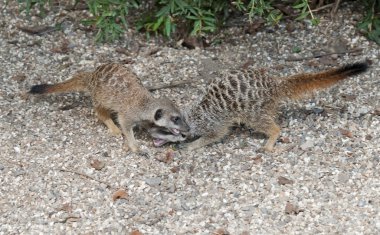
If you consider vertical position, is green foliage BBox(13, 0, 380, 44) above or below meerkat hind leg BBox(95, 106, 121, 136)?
above

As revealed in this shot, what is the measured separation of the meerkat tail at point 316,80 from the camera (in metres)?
3.97

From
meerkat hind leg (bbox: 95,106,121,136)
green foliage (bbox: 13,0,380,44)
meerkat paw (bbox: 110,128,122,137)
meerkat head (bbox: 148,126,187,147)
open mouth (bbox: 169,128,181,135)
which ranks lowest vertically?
meerkat paw (bbox: 110,128,122,137)

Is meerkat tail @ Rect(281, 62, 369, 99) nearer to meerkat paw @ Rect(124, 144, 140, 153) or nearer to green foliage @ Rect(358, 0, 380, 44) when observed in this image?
meerkat paw @ Rect(124, 144, 140, 153)

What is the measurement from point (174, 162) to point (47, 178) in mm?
712

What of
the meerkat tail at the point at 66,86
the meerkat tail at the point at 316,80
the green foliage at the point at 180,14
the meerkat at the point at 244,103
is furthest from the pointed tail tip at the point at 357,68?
the meerkat tail at the point at 66,86

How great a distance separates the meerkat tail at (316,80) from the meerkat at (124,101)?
2.10 feet

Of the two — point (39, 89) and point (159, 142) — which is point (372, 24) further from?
point (39, 89)

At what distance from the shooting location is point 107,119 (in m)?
4.45

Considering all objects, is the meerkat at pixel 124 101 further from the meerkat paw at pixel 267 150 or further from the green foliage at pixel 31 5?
the green foliage at pixel 31 5

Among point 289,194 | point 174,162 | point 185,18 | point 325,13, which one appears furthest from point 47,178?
point 325,13

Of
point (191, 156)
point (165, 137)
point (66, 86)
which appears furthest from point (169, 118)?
point (66, 86)

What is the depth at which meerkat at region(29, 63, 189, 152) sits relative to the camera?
4168mm

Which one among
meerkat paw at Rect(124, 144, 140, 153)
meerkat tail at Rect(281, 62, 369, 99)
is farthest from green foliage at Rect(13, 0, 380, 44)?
meerkat paw at Rect(124, 144, 140, 153)

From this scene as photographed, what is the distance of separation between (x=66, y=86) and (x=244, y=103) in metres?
1.15
